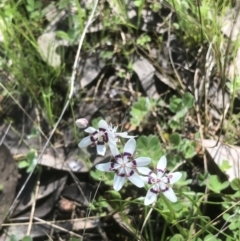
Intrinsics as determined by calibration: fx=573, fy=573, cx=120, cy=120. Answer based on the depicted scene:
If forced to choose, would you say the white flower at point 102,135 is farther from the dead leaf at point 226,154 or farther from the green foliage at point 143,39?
the green foliage at point 143,39

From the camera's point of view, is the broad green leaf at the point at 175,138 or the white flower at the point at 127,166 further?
the broad green leaf at the point at 175,138

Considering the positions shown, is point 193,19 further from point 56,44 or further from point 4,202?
point 4,202

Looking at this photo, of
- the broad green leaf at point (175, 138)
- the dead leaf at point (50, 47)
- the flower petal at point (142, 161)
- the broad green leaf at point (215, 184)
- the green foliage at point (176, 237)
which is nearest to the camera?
the flower petal at point (142, 161)

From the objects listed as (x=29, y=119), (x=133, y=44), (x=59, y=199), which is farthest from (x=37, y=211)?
(x=133, y=44)

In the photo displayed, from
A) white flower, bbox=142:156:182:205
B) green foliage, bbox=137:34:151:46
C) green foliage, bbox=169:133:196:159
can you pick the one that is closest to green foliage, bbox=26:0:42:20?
green foliage, bbox=137:34:151:46

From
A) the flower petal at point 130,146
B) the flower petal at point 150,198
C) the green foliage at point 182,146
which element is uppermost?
the flower petal at point 130,146

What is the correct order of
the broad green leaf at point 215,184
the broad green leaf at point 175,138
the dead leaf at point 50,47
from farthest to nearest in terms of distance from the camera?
the dead leaf at point 50,47 → the broad green leaf at point 175,138 → the broad green leaf at point 215,184

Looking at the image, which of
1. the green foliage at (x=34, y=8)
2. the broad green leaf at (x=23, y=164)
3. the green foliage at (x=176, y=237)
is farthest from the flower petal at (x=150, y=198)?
the green foliage at (x=34, y=8)
